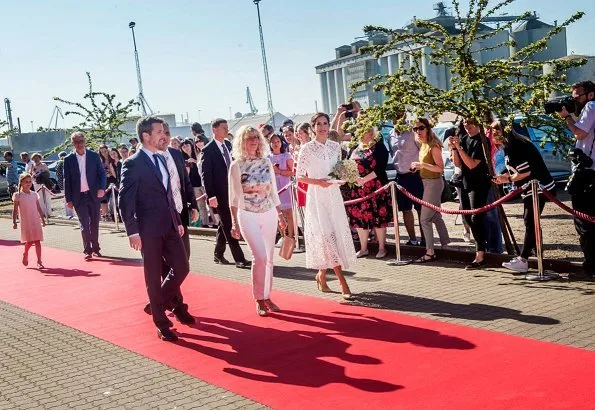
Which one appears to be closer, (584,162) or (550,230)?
(584,162)

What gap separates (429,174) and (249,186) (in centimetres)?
343

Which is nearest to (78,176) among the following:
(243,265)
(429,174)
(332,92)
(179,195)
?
(243,265)

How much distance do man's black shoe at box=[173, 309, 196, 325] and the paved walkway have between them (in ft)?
1.48

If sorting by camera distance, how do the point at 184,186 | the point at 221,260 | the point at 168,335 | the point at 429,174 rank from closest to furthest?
the point at 168,335 < the point at 184,186 < the point at 429,174 < the point at 221,260

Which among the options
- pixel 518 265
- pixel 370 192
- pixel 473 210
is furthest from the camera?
pixel 370 192

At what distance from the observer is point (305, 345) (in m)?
6.91

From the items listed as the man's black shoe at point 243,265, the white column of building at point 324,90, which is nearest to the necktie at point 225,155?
the man's black shoe at point 243,265

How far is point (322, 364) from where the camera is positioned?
20.6ft

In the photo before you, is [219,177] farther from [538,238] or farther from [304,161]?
[538,238]

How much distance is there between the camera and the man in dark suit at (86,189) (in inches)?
546

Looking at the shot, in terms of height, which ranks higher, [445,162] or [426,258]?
[445,162]

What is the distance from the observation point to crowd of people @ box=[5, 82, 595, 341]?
24.6 feet

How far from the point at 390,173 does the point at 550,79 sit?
9.54 meters

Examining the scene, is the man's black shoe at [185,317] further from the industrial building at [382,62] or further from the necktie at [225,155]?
the industrial building at [382,62]
